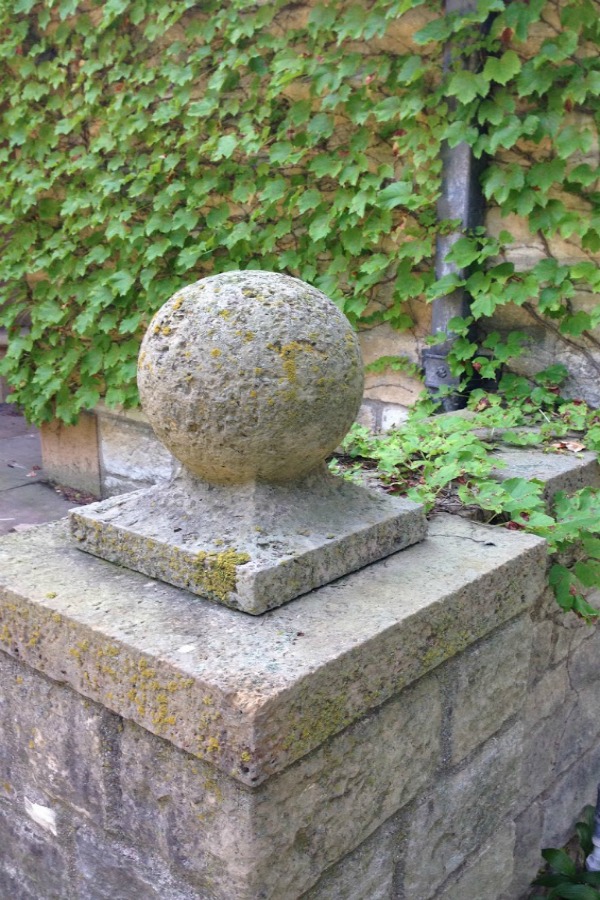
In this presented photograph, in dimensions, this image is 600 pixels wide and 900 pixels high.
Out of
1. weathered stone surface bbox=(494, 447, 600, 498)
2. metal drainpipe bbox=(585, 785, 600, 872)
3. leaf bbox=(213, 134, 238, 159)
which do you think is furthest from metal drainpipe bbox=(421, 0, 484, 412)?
metal drainpipe bbox=(585, 785, 600, 872)

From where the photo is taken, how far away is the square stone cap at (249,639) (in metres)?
1.12

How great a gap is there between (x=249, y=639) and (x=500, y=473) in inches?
48.6

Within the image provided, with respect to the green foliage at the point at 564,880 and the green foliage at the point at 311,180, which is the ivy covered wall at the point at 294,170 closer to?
the green foliage at the point at 311,180

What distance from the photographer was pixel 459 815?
1584 mm

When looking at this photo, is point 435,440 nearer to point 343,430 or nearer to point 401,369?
point 343,430

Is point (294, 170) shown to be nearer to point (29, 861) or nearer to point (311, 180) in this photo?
point (311, 180)

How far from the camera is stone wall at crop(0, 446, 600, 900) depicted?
115 cm

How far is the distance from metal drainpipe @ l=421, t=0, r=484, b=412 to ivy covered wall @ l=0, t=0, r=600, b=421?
0.16 ft

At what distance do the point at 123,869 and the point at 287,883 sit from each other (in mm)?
331

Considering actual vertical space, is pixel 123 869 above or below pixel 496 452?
below

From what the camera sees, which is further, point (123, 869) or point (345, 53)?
point (345, 53)

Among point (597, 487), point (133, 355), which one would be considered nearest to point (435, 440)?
point (597, 487)

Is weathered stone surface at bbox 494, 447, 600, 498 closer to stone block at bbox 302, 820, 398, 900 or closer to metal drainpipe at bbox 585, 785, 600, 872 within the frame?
metal drainpipe at bbox 585, 785, 600, 872

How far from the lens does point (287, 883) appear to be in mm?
1197
